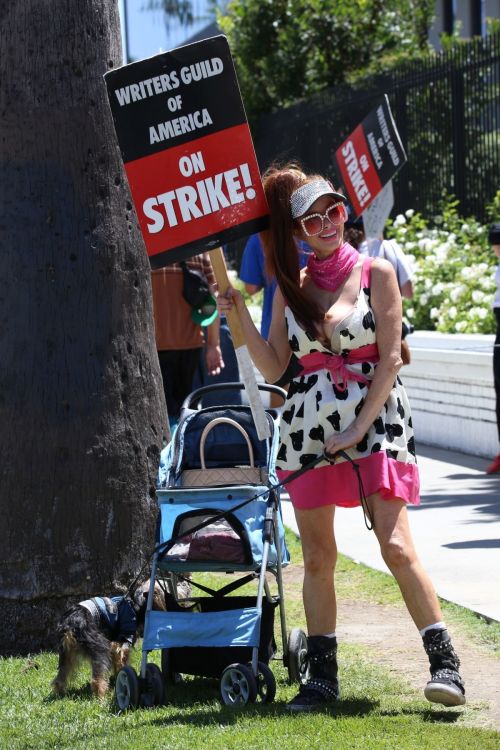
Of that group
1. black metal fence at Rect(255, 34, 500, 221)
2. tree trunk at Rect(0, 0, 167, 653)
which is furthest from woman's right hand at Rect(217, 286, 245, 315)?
black metal fence at Rect(255, 34, 500, 221)

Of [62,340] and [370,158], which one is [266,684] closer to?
[62,340]

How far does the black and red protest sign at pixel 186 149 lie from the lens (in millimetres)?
5180

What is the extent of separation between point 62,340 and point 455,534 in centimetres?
305

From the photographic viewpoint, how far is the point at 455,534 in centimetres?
845

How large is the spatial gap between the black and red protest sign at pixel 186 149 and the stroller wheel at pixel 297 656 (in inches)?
63.1

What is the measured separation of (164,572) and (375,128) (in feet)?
17.9

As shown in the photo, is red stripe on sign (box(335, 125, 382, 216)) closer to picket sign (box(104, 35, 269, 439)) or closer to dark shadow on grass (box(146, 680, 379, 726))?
picket sign (box(104, 35, 269, 439))

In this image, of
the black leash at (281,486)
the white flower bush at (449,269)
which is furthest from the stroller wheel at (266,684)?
the white flower bush at (449,269)

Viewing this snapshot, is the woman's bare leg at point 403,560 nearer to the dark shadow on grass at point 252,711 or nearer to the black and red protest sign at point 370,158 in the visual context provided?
A: the dark shadow on grass at point 252,711

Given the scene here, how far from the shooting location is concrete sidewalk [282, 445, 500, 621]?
7023 mm

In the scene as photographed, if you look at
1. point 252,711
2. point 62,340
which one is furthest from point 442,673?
point 62,340

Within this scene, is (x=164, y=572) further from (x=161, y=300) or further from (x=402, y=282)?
(x=402, y=282)

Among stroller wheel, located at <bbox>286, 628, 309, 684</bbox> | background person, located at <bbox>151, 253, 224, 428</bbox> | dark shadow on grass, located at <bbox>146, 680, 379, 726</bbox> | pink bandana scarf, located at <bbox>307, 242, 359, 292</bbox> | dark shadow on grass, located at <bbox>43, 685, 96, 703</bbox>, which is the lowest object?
dark shadow on grass, located at <bbox>146, 680, 379, 726</bbox>

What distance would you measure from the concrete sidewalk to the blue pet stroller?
135cm
